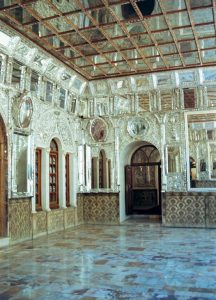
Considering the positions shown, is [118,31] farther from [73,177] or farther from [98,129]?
[73,177]

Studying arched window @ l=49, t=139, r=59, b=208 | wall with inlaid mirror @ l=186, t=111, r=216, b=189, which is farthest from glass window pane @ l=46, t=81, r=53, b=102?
wall with inlaid mirror @ l=186, t=111, r=216, b=189

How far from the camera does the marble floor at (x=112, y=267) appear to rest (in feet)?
15.9

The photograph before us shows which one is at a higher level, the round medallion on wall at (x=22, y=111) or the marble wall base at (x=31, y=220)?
the round medallion on wall at (x=22, y=111)

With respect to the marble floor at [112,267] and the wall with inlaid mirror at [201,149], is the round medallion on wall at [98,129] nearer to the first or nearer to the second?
the wall with inlaid mirror at [201,149]

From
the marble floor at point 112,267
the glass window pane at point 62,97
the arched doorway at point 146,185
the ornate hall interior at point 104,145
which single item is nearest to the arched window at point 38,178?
the ornate hall interior at point 104,145

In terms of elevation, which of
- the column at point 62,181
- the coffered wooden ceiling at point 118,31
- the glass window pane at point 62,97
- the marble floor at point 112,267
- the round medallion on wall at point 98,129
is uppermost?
the coffered wooden ceiling at point 118,31

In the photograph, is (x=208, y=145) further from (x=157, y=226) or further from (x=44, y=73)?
(x=44, y=73)

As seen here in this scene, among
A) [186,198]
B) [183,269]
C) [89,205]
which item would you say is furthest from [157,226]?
[183,269]

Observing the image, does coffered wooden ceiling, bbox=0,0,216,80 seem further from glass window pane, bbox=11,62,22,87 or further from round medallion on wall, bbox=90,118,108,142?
round medallion on wall, bbox=90,118,108,142

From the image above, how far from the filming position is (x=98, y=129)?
503 inches

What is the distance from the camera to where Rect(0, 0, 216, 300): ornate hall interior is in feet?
20.0

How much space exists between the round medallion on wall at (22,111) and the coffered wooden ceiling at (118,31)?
1.54 meters

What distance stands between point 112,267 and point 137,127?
683 cm

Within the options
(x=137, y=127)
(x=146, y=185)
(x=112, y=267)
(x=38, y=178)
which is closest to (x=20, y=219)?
(x=38, y=178)
